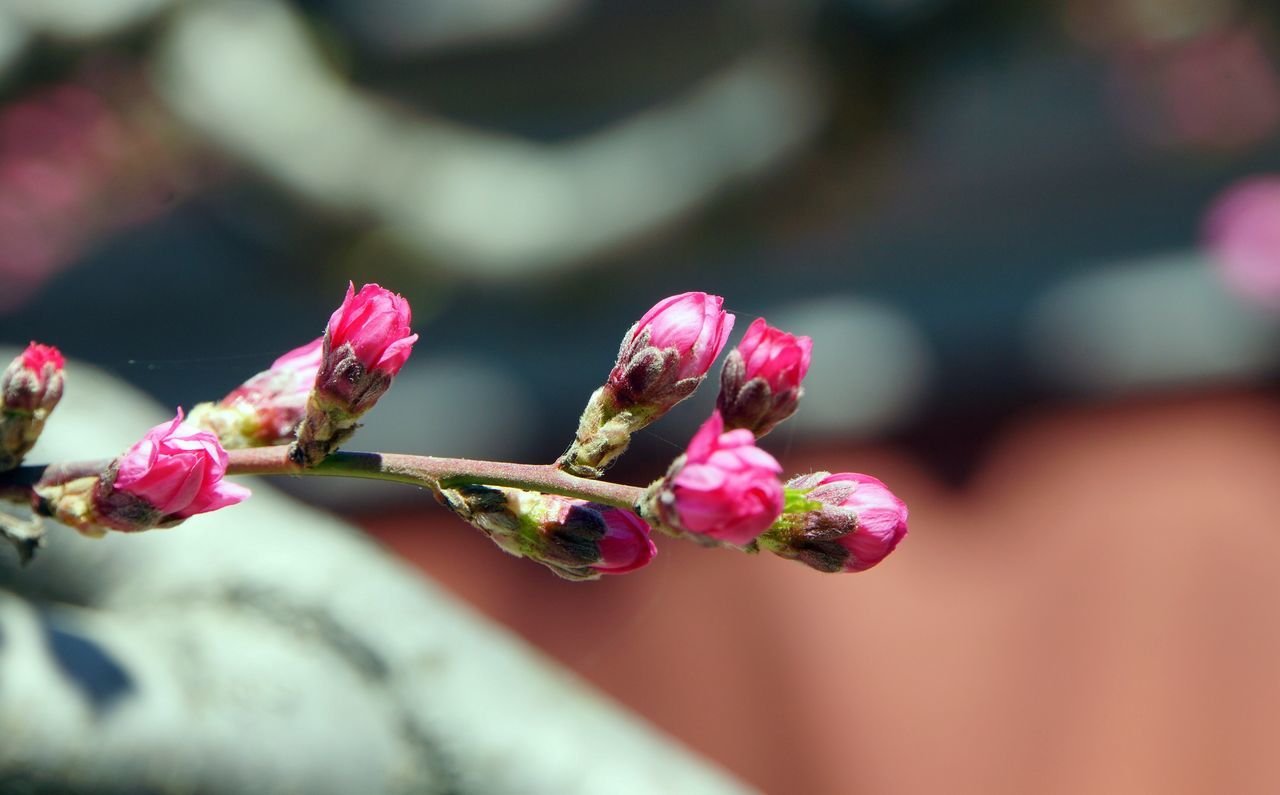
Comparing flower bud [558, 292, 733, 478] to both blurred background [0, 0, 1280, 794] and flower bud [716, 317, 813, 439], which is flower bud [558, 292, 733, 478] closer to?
flower bud [716, 317, 813, 439]

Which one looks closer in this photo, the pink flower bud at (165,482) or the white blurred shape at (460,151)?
the pink flower bud at (165,482)

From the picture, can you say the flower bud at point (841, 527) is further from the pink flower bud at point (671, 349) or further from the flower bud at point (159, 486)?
the flower bud at point (159, 486)

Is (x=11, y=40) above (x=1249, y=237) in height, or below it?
below

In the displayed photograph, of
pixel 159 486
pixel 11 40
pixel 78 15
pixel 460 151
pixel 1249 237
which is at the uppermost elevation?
pixel 1249 237

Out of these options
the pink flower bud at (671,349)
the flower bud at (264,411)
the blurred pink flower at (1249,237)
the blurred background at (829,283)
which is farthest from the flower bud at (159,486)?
the blurred pink flower at (1249,237)

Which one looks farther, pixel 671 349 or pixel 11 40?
pixel 11 40

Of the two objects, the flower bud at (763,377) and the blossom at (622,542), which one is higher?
the flower bud at (763,377)

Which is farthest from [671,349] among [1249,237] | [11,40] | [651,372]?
[1249,237]

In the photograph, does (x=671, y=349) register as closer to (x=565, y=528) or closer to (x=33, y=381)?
(x=565, y=528)
